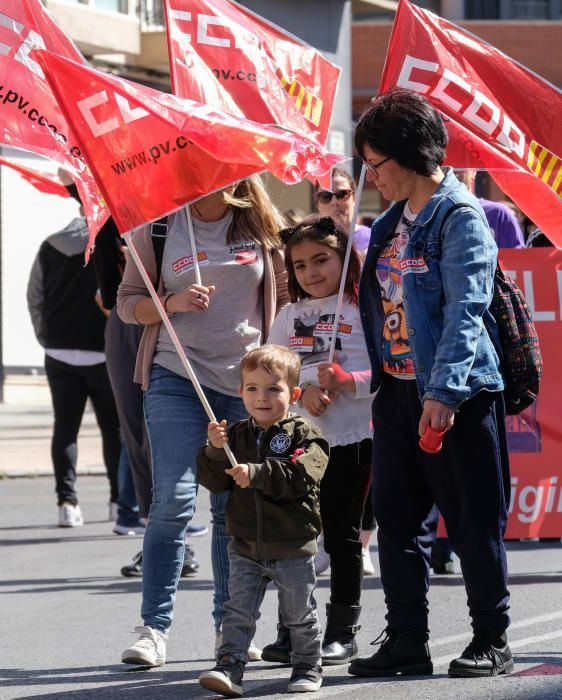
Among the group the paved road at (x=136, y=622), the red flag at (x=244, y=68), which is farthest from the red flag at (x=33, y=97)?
the paved road at (x=136, y=622)

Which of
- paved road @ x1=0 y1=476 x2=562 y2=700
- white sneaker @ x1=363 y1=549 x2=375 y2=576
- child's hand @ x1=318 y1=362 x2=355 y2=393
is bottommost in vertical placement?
paved road @ x1=0 y1=476 x2=562 y2=700

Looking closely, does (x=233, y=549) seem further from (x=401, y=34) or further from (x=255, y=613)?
(x=401, y=34)

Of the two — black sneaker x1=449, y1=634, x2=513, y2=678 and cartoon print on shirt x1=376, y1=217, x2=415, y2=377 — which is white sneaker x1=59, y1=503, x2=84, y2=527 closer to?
cartoon print on shirt x1=376, y1=217, x2=415, y2=377

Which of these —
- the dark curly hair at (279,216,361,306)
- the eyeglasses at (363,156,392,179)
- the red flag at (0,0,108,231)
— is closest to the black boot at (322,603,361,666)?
the dark curly hair at (279,216,361,306)

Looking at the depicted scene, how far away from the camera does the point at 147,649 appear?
581cm

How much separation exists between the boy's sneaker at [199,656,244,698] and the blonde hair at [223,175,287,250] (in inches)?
64.1

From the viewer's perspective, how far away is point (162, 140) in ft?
18.2

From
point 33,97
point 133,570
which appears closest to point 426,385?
point 33,97

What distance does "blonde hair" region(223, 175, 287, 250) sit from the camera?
19.7 ft

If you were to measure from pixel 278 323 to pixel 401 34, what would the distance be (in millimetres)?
1502

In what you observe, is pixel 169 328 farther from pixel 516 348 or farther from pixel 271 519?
pixel 516 348

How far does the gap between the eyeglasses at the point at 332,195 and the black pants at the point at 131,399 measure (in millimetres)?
1188

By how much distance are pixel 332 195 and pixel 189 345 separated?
2482mm

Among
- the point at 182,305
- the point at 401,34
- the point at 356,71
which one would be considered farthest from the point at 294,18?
the point at 182,305
